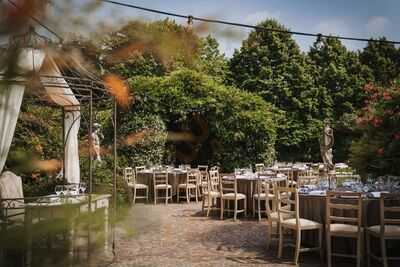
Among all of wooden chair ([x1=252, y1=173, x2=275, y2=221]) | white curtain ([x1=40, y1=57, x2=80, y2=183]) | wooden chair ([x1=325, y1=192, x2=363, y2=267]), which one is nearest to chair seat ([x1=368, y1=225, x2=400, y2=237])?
wooden chair ([x1=325, y1=192, x2=363, y2=267])

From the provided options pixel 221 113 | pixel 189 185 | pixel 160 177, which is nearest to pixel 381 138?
pixel 189 185

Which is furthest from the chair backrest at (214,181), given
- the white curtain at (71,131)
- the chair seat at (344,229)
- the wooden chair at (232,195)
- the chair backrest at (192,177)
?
the chair seat at (344,229)

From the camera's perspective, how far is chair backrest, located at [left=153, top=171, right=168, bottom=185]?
1231 cm

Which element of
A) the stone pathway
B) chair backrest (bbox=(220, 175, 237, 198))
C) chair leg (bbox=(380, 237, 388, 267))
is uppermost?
chair backrest (bbox=(220, 175, 237, 198))

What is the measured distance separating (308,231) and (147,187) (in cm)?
647

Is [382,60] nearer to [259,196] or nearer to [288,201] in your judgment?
[259,196]

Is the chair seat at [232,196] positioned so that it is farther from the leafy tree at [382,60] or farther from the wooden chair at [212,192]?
the leafy tree at [382,60]

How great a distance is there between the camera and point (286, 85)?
24859 millimetres

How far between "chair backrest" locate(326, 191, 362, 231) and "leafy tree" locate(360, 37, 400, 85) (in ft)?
72.7

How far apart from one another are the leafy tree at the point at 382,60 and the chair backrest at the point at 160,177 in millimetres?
17996

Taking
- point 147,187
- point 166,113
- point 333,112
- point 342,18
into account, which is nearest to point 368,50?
point 333,112

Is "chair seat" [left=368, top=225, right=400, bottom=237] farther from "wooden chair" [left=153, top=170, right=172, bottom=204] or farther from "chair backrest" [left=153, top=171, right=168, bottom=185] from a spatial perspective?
"chair backrest" [left=153, top=171, right=168, bottom=185]

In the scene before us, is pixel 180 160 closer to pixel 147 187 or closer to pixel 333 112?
pixel 147 187

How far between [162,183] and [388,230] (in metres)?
7.89
